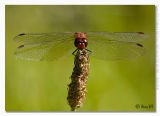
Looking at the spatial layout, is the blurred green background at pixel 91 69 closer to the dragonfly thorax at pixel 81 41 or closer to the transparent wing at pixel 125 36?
the transparent wing at pixel 125 36

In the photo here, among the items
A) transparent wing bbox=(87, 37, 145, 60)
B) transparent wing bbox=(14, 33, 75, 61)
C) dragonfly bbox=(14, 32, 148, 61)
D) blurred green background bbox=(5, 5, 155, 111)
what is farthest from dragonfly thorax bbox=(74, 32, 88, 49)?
blurred green background bbox=(5, 5, 155, 111)

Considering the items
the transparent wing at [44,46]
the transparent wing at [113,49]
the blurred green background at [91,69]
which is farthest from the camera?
the blurred green background at [91,69]

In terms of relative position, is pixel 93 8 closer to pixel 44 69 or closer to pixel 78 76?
pixel 44 69

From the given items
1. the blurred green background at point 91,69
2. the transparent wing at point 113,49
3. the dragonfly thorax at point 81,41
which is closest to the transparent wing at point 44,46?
the dragonfly thorax at point 81,41

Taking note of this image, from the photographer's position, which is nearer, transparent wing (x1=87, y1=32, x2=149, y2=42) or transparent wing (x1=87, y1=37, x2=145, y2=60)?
transparent wing (x1=87, y1=32, x2=149, y2=42)

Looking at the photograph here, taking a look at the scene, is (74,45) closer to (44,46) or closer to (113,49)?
(44,46)

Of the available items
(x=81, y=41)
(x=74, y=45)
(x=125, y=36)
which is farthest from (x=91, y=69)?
(x=81, y=41)

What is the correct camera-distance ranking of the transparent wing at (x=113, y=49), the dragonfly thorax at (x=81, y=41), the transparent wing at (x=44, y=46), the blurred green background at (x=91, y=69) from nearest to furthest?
1. the dragonfly thorax at (x=81, y=41)
2. the transparent wing at (x=44, y=46)
3. the transparent wing at (x=113, y=49)
4. the blurred green background at (x=91, y=69)

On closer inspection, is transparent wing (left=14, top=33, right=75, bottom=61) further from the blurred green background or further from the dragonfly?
the blurred green background
